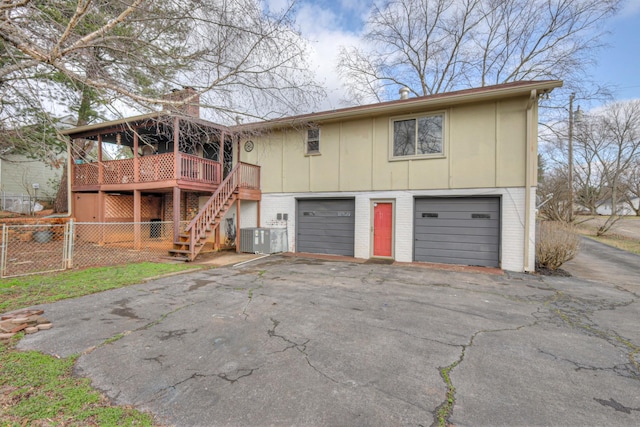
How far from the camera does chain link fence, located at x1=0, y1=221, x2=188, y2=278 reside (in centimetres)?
710

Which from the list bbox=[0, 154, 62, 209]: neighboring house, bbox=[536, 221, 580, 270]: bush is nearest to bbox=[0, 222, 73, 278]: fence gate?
bbox=[0, 154, 62, 209]: neighboring house

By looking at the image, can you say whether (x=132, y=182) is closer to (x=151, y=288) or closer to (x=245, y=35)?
(x=151, y=288)

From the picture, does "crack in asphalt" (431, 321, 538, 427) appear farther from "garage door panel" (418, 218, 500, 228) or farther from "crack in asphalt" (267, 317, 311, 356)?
"garage door panel" (418, 218, 500, 228)

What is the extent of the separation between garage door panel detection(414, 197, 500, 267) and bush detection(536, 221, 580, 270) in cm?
116

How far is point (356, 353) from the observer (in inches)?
123

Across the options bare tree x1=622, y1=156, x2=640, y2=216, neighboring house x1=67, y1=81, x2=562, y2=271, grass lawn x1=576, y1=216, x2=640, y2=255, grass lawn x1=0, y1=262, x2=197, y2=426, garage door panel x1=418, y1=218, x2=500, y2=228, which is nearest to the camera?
grass lawn x1=0, y1=262, x2=197, y2=426

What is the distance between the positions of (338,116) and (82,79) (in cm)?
696

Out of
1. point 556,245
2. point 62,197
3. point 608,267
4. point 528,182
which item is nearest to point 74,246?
point 62,197

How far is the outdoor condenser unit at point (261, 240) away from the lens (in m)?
10.7

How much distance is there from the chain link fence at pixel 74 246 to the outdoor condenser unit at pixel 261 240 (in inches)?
106

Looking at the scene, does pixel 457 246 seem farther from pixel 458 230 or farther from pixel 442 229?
pixel 442 229

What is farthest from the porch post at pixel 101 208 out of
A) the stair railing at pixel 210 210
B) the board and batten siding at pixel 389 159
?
the board and batten siding at pixel 389 159

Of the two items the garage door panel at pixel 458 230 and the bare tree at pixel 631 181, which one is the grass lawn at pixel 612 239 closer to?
the garage door panel at pixel 458 230

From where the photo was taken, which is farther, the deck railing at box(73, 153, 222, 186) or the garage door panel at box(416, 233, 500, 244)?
the deck railing at box(73, 153, 222, 186)
